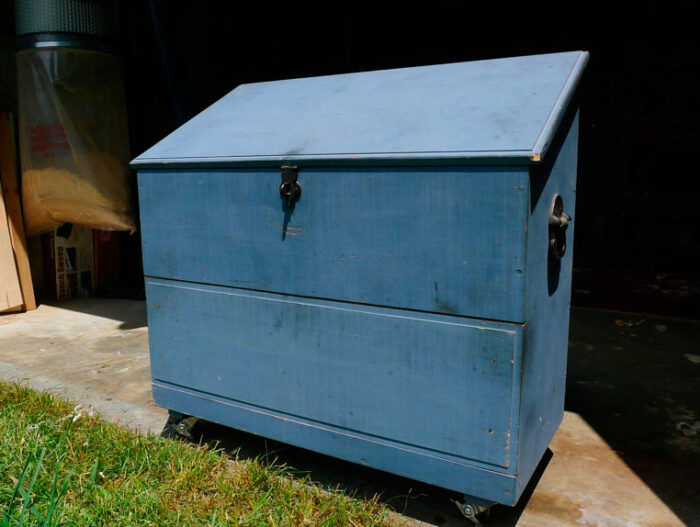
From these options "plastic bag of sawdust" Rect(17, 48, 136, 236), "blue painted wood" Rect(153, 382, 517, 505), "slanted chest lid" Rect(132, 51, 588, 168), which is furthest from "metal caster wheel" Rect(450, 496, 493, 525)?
"plastic bag of sawdust" Rect(17, 48, 136, 236)

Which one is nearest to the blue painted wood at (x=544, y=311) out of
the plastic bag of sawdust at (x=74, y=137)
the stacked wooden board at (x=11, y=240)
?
the plastic bag of sawdust at (x=74, y=137)

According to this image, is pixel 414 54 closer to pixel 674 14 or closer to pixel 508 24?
pixel 508 24

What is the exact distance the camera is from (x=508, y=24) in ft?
17.0

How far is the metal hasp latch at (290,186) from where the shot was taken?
6.45ft

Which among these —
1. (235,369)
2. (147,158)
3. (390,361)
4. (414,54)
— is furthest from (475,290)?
(414,54)

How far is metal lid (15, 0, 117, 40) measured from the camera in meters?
4.05

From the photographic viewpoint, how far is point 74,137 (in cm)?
421

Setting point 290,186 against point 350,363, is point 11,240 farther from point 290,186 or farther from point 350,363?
point 350,363

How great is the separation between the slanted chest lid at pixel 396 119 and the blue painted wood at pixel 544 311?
0.14 m

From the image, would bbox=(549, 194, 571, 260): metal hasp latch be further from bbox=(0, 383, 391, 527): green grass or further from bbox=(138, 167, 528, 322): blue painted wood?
bbox=(0, 383, 391, 527): green grass

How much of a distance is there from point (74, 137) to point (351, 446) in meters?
3.22

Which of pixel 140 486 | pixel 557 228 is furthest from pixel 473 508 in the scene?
pixel 140 486

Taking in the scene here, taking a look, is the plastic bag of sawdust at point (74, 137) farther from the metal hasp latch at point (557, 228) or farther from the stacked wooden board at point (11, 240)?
the metal hasp latch at point (557, 228)

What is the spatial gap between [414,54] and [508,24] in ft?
2.74
